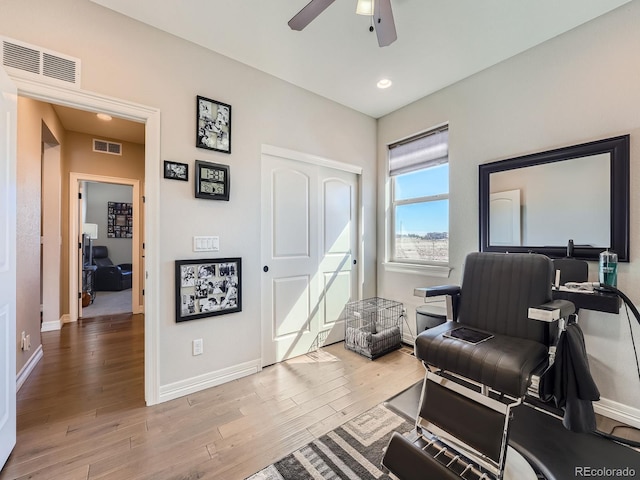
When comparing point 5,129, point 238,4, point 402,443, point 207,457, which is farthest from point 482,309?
point 5,129

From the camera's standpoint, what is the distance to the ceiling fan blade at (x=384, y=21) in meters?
1.53

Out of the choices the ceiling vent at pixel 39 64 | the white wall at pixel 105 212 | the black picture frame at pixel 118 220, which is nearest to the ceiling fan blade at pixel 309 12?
the ceiling vent at pixel 39 64

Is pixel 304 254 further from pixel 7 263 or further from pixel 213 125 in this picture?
pixel 7 263

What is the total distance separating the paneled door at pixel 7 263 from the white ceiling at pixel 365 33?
981 millimetres

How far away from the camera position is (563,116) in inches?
84.9

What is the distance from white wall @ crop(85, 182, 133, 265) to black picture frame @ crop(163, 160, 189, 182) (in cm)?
658

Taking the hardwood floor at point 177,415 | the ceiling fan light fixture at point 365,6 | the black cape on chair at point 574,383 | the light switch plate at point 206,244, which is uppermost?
the ceiling fan light fixture at point 365,6

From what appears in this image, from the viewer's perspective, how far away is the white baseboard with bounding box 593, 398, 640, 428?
1.84 meters

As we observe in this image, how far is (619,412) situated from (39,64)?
4332 mm

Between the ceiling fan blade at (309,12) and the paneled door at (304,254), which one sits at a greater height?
the ceiling fan blade at (309,12)

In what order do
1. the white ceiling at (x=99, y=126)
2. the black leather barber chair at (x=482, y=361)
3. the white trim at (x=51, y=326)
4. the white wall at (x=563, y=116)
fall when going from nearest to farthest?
1. the black leather barber chair at (x=482, y=361)
2. the white wall at (x=563, y=116)
3. the white ceiling at (x=99, y=126)
4. the white trim at (x=51, y=326)

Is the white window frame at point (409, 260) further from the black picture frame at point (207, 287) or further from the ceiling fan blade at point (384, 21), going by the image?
the black picture frame at point (207, 287)

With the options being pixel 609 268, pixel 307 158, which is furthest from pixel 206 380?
pixel 609 268

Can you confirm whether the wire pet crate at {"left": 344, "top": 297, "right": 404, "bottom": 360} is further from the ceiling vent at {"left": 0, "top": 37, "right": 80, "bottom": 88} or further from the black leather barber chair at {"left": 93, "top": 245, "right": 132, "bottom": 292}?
the black leather barber chair at {"left": 93, "top": 245, "right": 132, "bottom": 292}
